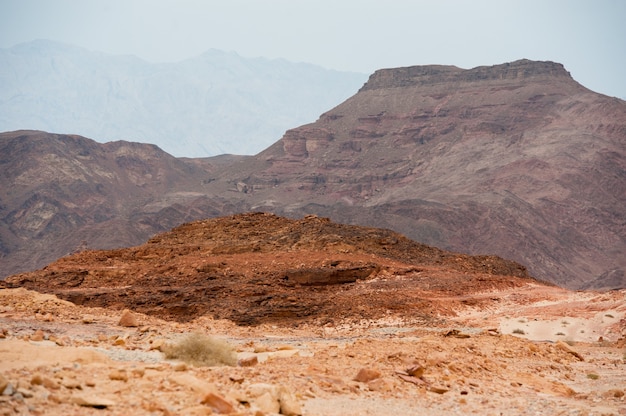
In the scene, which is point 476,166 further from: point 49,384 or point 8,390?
point 8,390

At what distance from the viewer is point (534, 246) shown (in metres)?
95.3

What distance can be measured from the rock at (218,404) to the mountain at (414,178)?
76.6 m

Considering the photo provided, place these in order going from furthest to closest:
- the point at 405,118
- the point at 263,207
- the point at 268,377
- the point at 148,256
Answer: the point at 405,118, the point at 263,207, the point at 148,256, the point at 268,377

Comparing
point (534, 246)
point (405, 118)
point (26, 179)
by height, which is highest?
point (405, 118)

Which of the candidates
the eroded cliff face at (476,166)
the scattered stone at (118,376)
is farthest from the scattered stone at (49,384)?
the eroded cliff face at (476,166)

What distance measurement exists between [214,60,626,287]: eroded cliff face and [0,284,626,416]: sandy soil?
209 feet

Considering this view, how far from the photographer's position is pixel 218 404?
8648 mm

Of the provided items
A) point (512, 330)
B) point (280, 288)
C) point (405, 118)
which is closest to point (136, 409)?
point (512, 330)

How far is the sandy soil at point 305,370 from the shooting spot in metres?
8.78

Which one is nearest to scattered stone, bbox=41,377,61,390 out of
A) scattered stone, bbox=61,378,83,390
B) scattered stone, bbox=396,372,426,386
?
scattered stone, bbox=61,378,83,390

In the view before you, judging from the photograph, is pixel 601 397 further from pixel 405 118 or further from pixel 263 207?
pixel 405 118

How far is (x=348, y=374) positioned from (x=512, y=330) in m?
12.9

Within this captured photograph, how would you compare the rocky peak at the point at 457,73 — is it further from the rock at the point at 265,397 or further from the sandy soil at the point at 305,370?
the rock at the point at 265,397

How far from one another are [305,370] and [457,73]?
146m
